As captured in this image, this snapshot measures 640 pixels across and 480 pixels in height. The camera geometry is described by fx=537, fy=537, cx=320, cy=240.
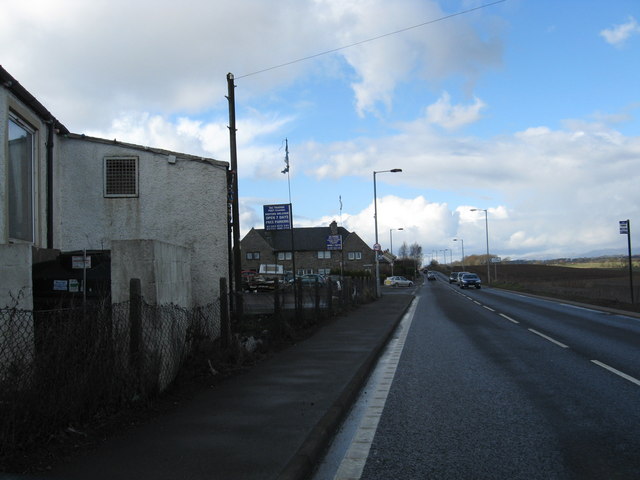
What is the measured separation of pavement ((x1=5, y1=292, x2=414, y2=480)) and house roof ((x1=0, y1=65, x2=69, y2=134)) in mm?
5212

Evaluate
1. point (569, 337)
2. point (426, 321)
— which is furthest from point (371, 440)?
point (426, 321)

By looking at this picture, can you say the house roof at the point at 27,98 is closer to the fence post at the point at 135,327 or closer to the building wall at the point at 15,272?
the building wall at the point at 15,272

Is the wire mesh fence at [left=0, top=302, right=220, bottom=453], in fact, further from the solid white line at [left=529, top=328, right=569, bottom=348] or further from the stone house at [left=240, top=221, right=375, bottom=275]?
the stone house at [left=240, top=221, right=375, bottom=275]

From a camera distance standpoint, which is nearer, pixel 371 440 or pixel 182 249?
pixel 371 440

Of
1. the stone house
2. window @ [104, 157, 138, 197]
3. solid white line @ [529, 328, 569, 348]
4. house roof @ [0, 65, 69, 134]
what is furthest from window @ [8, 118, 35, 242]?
the stone house

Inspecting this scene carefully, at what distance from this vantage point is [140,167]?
10969 mm

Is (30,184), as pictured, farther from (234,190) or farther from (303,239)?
(303,239)

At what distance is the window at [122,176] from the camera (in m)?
10.8

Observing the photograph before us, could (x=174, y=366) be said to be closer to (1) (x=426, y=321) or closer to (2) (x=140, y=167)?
(2) (x=140, y=167)

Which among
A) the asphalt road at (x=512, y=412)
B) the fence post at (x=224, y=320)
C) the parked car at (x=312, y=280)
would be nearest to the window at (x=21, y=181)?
the fence post at (x=224, y=320)

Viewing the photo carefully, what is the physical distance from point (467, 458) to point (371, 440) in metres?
0.96

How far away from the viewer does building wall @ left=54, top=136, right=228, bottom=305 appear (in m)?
10.6

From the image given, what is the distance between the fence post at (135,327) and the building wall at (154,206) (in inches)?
198

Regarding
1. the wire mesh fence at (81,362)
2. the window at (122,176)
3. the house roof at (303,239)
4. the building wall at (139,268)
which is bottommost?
the wire mesh fence at (81,362)
